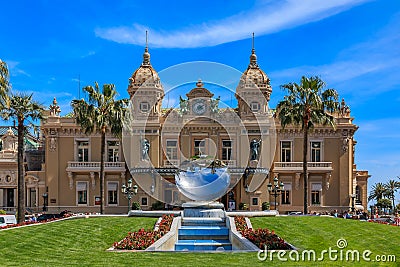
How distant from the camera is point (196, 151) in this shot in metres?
57.6

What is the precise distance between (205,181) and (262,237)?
8.63 m

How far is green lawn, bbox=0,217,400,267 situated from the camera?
20.3 m

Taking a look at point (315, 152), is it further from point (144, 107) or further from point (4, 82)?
point (4, 82)

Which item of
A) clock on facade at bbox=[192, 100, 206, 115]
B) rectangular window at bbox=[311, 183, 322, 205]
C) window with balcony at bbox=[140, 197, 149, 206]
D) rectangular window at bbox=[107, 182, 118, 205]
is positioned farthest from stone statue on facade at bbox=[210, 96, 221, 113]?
rectangular window at bbox=[311, 183, 322, 205]

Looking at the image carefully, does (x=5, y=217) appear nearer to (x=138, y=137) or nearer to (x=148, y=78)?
(x=138, y=137)

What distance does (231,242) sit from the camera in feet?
A: 94.5

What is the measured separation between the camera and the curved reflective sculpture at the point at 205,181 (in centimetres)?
3459

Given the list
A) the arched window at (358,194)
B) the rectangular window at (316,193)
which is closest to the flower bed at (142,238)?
the rectangular window at (316,193)

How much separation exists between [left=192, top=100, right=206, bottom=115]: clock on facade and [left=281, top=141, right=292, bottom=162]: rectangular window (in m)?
8.37

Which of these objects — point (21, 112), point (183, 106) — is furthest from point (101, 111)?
point (183, 106)

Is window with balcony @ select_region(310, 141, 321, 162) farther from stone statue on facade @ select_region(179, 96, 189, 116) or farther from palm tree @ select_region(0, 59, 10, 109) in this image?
palm tree @ select_region(0, 59, 10, 109)

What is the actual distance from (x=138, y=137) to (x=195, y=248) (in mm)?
29028

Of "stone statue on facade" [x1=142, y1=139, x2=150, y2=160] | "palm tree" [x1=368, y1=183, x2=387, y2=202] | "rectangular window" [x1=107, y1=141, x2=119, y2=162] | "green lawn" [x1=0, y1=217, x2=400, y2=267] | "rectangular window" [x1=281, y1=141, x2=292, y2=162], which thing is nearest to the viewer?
"green lawn" [x1=0, y1=217, x2=400, y2=267]

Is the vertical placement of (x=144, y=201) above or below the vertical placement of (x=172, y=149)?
below
